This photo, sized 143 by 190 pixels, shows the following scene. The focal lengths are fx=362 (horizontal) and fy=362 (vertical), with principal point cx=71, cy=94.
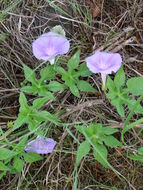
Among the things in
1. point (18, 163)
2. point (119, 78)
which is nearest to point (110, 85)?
point (119, 78)

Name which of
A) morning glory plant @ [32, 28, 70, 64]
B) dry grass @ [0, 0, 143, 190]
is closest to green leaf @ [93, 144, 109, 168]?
dry grass @ [0, 0, 143, 190]

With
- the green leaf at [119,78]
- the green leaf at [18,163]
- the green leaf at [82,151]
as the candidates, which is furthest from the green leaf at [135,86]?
the green leaf at [18,163]

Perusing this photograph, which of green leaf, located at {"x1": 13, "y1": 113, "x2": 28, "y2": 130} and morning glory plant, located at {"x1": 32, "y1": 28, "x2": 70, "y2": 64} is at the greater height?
morning glory plant, located at {"x1": 32, "y1": 28, "x2": 70, "y2": 64}

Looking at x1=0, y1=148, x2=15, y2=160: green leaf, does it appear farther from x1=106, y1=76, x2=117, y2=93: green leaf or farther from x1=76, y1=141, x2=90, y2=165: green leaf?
x1=106, y1=76, x2=117, y2=93: green leaf

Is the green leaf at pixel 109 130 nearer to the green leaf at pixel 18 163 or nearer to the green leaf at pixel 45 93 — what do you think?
the green leaf at pixel 45 93

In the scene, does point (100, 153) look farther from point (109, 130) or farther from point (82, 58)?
point (82, 58)
